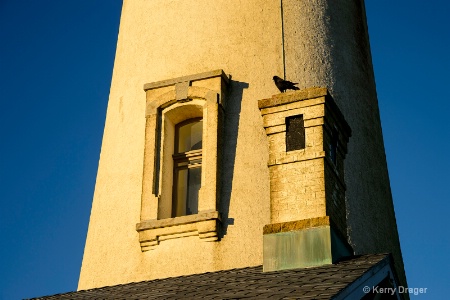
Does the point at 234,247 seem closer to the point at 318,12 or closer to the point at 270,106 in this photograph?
the point at 270,106

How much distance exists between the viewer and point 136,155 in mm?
15211

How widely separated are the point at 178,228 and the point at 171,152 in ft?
4.70

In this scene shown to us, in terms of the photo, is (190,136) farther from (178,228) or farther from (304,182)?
(304,182)

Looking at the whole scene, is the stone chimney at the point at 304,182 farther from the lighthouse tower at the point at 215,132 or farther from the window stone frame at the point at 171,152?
the window stone frame at the point at 171,152

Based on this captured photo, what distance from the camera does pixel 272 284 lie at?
10430mm

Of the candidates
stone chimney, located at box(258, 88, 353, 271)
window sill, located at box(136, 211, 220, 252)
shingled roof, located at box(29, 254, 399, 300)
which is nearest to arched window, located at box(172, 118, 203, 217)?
window sill, located at box(136, 211, 220, 252)

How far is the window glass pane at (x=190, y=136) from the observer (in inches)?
604

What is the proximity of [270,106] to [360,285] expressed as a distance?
10.2ft

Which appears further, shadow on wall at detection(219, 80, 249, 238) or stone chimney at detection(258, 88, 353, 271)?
shadow on wall at detection(219, 80, 249, 238)

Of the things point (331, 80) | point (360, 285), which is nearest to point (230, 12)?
point (331, 80)

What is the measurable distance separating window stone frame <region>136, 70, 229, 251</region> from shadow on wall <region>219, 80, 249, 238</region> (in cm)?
11

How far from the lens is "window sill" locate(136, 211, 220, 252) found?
1390cm

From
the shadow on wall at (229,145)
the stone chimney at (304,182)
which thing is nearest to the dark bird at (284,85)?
the stone chimney at (304,182)

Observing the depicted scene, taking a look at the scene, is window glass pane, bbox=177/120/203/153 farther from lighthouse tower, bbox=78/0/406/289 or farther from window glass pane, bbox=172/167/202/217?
window glass pane, bbox=172/167/202/217
